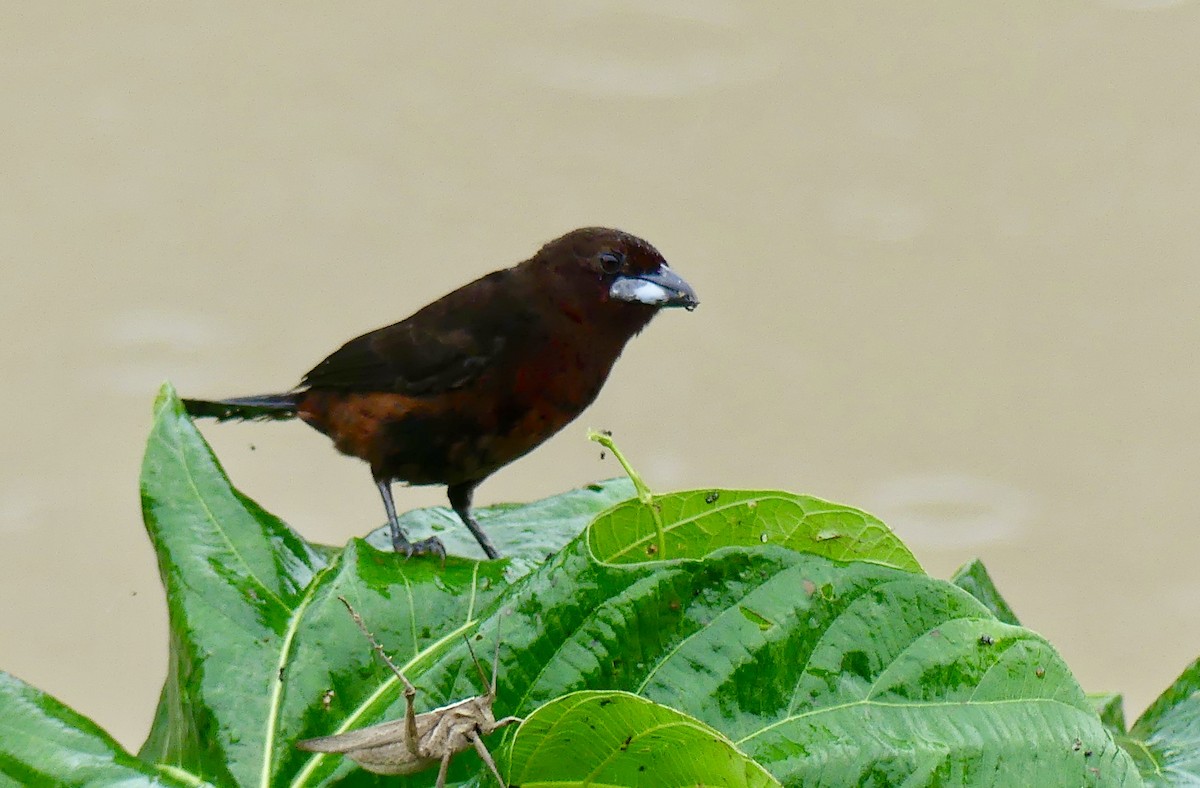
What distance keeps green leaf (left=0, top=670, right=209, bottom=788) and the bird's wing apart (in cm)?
161

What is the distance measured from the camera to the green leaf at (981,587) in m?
1.32

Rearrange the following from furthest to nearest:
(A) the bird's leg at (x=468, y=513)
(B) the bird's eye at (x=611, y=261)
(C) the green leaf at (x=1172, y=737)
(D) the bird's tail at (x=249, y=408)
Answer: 1. (D) the bird's tail at (x=249, y=408)
2. (B) the bird's eye at (x=611, y=261)
3. (A) the bird's leg at (x=468, y=513)
4. (C) the green leaf at (x=1172, y=737)

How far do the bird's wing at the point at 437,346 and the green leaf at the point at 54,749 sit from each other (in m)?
1.61

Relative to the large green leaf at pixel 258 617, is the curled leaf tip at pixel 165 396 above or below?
above

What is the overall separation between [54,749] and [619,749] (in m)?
0.40

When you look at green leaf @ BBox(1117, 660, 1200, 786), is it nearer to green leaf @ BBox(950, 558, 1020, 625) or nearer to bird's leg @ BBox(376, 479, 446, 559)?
green leaf @ BBox(950, 558, 1020, 625)

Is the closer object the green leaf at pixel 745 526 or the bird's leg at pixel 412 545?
the green leaf at pixel 745 526

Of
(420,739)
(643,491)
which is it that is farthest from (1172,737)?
(420,739)

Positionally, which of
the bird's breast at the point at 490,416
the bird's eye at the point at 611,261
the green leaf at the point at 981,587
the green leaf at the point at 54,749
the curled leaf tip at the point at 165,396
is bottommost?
the green leaf at the point at 54,749

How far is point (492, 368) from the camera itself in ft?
8.44

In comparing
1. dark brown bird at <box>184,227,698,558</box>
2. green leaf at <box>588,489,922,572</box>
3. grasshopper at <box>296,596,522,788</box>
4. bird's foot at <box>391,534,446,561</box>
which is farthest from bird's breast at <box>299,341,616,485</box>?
grasshopper at <box>296,596,522,788</box>

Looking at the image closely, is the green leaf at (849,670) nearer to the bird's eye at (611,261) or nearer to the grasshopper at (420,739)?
the grasshopper at (420,739)

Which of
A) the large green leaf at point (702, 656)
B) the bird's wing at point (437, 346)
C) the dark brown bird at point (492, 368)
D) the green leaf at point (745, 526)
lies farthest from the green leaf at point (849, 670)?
the bird's wing at point (437, 346)

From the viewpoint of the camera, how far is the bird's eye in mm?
2629
